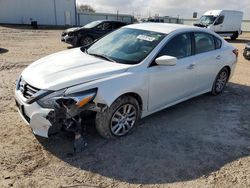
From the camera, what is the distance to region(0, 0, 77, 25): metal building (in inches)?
1300

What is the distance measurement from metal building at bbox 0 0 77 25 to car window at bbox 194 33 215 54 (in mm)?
31532

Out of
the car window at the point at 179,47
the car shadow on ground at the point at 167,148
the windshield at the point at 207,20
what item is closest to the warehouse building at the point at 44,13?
the windshield at the point at 207,20

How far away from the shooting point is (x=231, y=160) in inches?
159

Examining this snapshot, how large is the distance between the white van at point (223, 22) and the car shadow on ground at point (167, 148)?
64.4 feet

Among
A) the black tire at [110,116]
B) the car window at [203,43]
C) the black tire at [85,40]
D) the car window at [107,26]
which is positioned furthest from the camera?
the car window at [107,26]

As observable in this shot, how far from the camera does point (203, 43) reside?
19.5 ft

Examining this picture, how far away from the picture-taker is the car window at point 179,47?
493 centimetres

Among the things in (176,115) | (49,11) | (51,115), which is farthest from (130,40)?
(49,11)

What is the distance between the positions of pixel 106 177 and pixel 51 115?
105cm

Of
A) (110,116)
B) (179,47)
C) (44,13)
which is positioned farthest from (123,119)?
(44,13)

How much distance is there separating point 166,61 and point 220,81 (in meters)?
2.73

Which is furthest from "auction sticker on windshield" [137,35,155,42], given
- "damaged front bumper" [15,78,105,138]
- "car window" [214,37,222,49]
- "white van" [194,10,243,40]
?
"white van" [194,10,243,40]

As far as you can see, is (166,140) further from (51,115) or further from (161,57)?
(51,115)

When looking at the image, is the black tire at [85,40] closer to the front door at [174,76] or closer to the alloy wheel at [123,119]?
the front door at [174,76]
